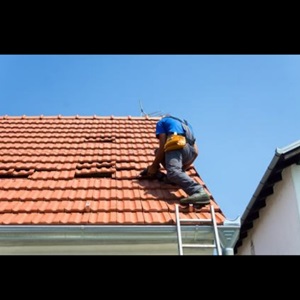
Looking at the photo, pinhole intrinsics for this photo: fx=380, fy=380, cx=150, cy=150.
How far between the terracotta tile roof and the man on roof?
6.7 inches

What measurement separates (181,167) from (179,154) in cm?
17

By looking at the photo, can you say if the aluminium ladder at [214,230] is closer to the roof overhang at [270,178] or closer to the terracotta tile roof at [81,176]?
the terracotta tile roof at [81,176]

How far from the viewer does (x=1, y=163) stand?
556 cm

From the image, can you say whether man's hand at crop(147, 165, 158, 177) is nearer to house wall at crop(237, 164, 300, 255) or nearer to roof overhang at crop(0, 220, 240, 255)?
roof overhang at crop(0, 220, 240, 255)

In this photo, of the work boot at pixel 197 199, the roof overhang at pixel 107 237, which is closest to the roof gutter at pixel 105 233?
the roof overhang at pixel 107 237

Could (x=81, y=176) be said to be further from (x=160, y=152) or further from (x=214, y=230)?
(x=214, y=230)

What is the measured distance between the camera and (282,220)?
7.45 meters

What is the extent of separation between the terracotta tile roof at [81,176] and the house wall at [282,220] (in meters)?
2.39

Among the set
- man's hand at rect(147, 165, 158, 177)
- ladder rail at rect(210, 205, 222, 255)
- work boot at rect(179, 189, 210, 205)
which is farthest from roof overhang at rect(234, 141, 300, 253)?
ladder rail at rect(210, 205, 222, 255)

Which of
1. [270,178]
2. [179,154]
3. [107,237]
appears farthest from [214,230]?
[270,178]

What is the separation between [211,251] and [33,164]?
2.92 metres

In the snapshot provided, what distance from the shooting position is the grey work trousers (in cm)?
446
